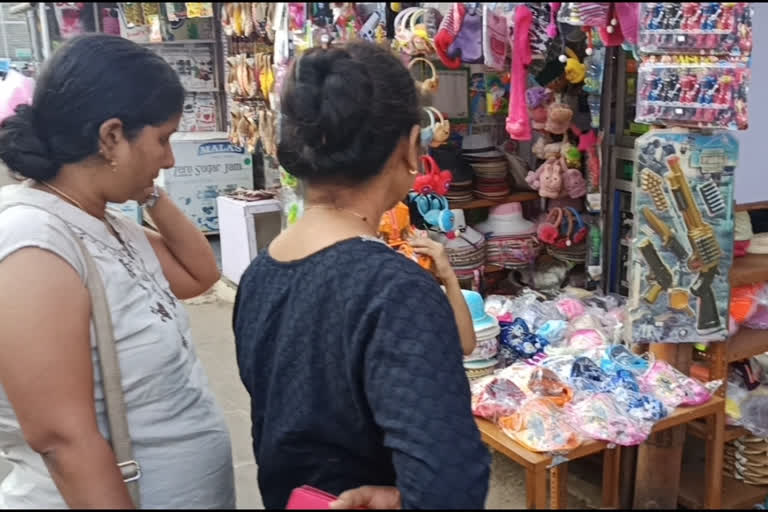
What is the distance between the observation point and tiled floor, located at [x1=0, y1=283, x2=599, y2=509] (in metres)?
1.94

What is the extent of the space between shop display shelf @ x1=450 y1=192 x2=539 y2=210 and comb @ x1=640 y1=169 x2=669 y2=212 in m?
1.40

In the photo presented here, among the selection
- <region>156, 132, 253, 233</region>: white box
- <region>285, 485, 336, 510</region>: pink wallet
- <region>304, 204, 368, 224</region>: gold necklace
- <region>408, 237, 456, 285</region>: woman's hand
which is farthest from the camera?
<region>156, 132, 253, 233</region>: white box

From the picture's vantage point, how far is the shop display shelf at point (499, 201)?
3.29 metres

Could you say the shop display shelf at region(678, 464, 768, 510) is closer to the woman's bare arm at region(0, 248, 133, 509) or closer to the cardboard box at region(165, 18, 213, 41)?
the woman's bare arm at region(0, 248, 133, 509)

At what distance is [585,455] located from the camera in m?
1.96

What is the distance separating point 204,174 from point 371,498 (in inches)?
195

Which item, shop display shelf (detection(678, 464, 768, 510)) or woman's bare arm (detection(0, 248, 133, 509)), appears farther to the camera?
shop display shelf (detection(678, 464, 768, 510))

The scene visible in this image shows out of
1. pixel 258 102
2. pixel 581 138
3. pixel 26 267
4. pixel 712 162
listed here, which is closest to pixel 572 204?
pixel 581 138

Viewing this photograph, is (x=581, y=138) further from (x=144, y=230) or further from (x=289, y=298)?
(x=289, y=298)

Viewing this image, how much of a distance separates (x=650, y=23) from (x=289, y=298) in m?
1.31

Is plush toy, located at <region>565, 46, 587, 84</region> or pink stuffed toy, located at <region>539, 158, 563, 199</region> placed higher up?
plush toy, located at <region>565, 46, 587, 84</region>

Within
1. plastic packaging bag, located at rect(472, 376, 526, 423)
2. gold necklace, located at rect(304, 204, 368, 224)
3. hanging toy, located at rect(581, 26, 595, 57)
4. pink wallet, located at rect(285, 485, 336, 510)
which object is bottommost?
plastic packaging bag, located at rect(472, 376, 526, 423)

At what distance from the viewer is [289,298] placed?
961 mm

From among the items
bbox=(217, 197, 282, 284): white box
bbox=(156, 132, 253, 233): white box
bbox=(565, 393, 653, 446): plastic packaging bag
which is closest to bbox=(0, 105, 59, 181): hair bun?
bbox=(565, 393, 653, 446): plastic packaging bag
